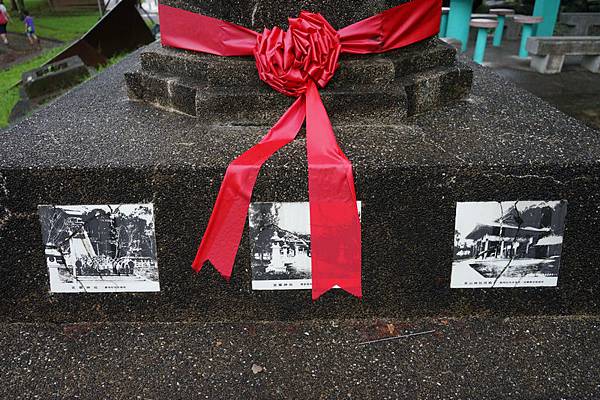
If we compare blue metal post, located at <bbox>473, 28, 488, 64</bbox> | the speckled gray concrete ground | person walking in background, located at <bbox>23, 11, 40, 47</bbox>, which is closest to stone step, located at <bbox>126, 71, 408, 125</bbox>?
the speckled gray concrete ground

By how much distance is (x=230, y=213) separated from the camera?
1775mm

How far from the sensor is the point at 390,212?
1.81 m

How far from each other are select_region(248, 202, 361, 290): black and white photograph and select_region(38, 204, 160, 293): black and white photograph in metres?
0.33

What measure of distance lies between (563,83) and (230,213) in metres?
5.87

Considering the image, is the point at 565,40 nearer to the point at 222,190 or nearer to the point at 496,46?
the point at 496,46

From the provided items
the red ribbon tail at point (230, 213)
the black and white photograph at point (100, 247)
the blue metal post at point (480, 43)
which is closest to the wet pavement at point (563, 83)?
the blue metal post at point (480, 43)

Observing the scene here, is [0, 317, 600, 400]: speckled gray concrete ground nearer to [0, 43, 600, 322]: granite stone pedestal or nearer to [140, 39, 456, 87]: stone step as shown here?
[0, 43, 600, 322]: granite stone pedestal

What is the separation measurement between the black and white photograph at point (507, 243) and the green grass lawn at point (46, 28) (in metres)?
6.82

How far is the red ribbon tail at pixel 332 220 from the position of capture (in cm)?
176

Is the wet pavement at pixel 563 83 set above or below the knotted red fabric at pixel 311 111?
below

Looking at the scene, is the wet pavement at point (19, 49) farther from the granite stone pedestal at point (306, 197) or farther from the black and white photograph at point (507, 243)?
the black and white photograph at point (507, 243)

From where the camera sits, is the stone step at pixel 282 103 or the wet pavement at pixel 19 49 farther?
the wet pavement at pixel 19 49

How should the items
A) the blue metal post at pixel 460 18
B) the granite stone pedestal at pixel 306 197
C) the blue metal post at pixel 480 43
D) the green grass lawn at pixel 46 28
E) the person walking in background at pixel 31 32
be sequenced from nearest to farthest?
the granite stone pedestal at pixel 306 197, the blue metal post at pixel 480 43, the blue metal post at pixel 460 18, the green grass lawn at pixel 46 28, the person walking in background at pixel 31 32

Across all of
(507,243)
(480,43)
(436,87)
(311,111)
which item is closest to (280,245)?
(311,111)
